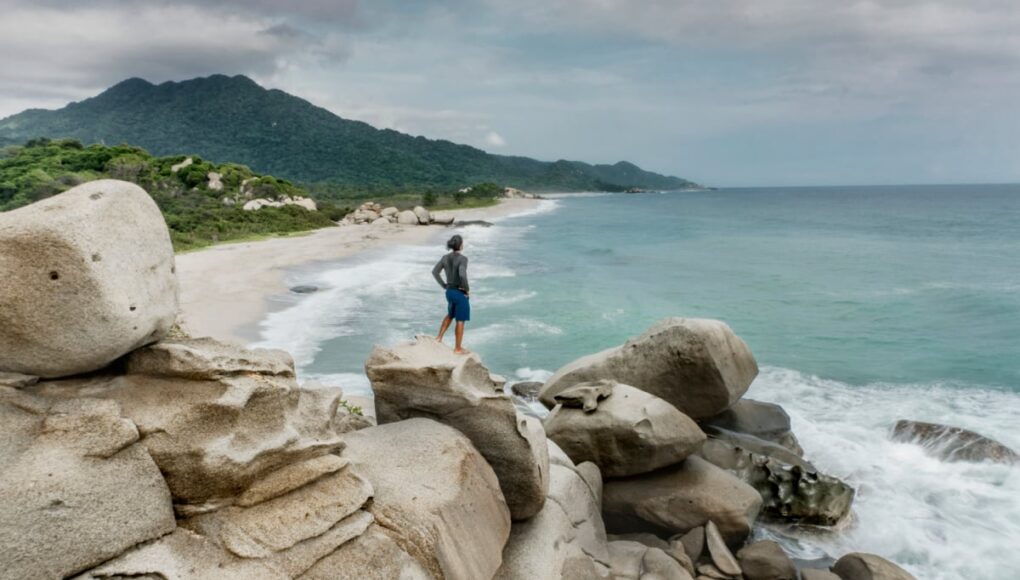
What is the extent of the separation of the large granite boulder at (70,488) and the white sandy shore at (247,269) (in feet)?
15.6

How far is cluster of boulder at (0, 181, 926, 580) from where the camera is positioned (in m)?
4.59

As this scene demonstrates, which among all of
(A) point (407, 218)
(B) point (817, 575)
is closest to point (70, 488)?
(B) point (817, 575)

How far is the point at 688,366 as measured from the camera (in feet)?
40.5

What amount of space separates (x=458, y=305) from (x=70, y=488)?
301 inches

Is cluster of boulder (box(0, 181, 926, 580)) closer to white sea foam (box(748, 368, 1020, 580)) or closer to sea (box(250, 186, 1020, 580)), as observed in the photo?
white sea foam (box(748, 368, 1020, 580))

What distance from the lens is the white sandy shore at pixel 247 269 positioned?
2044 cm

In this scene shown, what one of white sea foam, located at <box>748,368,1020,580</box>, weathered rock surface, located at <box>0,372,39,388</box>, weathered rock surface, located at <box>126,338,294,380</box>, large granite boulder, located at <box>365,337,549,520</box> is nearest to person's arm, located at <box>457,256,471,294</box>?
large granite boulder, located at <box>365,337,549,520</box>

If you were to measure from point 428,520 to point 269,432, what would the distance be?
1518 millimetres

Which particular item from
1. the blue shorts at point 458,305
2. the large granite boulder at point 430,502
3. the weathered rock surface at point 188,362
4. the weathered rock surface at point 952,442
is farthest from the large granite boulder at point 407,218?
the weathered rock surface at point 188,362

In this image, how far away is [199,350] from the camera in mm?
5543

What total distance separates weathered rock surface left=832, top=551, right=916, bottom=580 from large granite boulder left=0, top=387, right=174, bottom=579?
8.07m

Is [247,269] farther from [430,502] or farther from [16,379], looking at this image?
[430,502]

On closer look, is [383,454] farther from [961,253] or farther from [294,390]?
[961,253]

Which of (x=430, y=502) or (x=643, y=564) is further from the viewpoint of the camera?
(x=643, y=564)
